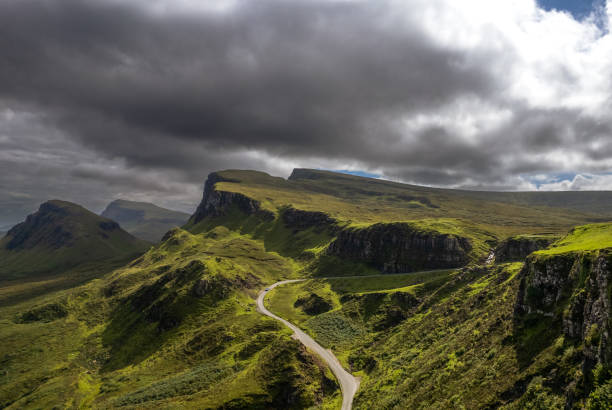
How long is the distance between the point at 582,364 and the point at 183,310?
18612 cm

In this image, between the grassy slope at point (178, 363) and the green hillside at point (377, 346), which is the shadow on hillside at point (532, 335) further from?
the grassy slope at point (178, 363)

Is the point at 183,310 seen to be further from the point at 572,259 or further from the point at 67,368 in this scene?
the point at 572,259

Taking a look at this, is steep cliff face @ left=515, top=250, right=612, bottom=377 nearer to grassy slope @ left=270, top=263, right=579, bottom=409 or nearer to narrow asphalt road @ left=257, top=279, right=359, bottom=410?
grassy slope @ left=270, top=263, right=579, bottom=409

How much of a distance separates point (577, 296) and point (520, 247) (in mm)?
125138

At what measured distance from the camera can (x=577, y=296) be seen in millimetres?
48312

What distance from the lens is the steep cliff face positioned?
38.0 metres

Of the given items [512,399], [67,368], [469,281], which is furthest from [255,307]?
[512,399]

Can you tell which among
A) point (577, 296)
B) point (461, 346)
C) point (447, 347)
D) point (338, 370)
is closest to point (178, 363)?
point (338, 370)

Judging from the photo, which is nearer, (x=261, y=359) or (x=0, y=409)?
(x=261, y=359)

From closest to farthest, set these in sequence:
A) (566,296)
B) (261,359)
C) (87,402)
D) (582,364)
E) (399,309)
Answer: (582,364) < (566,296) < (261,359) < (87,402) < (399,309)

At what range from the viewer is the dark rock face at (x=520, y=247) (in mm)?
149375

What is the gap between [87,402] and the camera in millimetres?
125125

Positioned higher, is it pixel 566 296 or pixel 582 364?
pixel 566 296

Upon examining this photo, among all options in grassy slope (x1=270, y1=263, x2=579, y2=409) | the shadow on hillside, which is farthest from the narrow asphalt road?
the shadow on hillside
